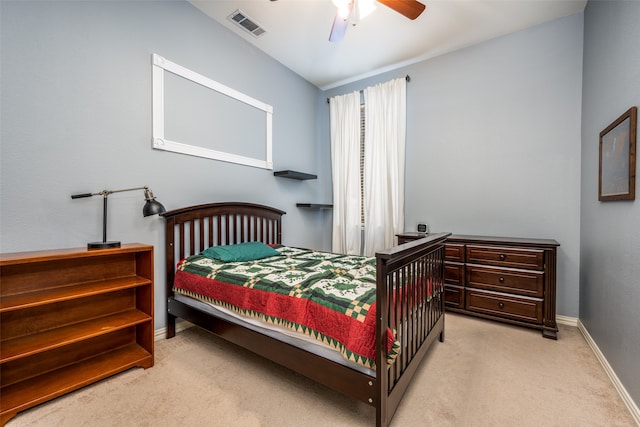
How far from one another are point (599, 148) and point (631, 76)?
684mm

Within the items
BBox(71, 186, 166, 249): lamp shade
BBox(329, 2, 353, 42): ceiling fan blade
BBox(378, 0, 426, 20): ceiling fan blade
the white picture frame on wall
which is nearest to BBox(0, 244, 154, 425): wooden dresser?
BBox(71, 186, 166, 249): lamp shade

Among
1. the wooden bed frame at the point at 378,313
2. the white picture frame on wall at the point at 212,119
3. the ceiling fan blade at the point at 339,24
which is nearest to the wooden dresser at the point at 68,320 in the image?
the wooden bed frame at the point at 378,313

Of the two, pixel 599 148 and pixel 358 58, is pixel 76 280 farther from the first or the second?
pixel 599 148

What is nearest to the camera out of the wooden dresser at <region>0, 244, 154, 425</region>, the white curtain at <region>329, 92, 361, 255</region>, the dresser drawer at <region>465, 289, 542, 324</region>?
the wooden dresser at <region>0, 244, 154, 425</region>

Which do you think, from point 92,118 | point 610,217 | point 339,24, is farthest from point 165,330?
point 610,217

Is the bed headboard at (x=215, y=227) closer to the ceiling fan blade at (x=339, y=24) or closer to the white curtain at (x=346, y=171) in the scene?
the white curtain at (x=346, y=171)

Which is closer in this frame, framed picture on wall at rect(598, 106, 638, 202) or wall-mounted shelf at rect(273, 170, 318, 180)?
framed picture on wall at rect(598, 106, 638, 202)

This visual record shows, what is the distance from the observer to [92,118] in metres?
1.98

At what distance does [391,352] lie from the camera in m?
1.29

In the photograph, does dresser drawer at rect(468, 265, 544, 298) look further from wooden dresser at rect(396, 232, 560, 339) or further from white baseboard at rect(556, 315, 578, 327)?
white baseboard at rect(556, 315, 578, 327)

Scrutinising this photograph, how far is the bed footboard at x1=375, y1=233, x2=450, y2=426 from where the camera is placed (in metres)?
1.24

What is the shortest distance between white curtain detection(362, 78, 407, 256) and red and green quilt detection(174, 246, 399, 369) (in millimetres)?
1276

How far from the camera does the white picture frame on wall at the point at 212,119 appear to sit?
91.4 inches

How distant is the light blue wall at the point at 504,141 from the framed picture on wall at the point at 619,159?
27.7 inches
